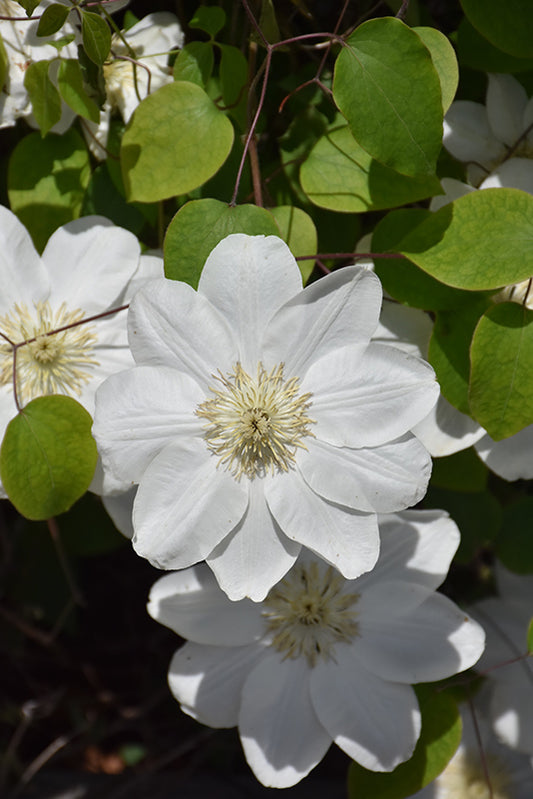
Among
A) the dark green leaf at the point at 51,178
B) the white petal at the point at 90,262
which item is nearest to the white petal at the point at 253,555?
the white petal at the point at 90,262

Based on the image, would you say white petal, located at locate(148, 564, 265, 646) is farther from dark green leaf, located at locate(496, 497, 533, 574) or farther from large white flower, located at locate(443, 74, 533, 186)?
large white flower, located at locate(443, 74, 533, 186)

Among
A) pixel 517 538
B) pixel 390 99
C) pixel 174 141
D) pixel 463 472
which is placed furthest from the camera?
pixel 517 538

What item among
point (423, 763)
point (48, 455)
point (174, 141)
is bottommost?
point (423, 763)

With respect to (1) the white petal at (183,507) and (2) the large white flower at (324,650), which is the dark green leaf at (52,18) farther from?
(2) the large white flower at (324,650)

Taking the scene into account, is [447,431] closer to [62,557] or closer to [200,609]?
[200,609]

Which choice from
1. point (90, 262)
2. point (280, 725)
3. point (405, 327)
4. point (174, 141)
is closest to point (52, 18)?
point (174, 141)

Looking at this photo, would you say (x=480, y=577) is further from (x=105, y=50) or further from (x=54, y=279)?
(x=105, y=50)

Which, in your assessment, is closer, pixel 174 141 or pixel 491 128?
pixel 174 141
